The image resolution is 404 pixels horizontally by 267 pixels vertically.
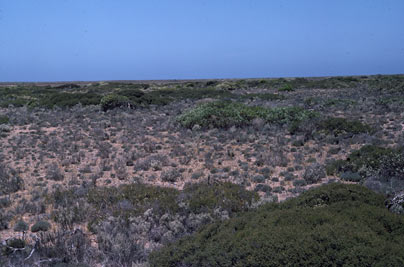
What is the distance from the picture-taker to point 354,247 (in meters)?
3.76

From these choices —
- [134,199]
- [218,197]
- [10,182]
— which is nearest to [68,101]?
[10,182]

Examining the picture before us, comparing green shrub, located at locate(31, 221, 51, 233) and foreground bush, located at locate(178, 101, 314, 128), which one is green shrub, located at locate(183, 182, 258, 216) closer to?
green shrub, located at locate(31, 221, 51, 233)

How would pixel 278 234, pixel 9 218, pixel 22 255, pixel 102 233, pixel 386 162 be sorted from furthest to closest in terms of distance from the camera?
pixel 386 162 → pixel 9 218 → pixel 102 233 → pixel 22 255 → pixel 278 234

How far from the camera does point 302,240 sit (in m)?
3.92

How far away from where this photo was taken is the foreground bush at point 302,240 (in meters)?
3.73

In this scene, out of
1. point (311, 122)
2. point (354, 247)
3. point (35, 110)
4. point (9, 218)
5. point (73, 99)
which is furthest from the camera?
point (73, 99)

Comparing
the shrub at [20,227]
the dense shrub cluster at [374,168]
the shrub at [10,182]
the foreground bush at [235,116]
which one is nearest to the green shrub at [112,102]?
→ the foreground bush at [235,116]

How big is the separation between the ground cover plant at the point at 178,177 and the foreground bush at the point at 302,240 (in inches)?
1.2

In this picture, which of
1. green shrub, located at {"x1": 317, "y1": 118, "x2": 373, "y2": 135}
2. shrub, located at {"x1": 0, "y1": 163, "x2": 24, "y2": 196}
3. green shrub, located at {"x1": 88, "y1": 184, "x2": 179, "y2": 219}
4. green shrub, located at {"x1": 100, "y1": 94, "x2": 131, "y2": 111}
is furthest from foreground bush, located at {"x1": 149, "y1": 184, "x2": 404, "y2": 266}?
green shrub, located at {"x1": 100, "y1": 94, "x2": 131, "y2": 111}

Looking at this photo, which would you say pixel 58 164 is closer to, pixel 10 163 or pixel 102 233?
pixel 10 163

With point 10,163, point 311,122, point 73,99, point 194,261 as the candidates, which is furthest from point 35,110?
point 194,261

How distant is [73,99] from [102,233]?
2463 centimetres

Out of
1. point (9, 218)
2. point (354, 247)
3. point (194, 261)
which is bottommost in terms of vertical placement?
point (9, 218)

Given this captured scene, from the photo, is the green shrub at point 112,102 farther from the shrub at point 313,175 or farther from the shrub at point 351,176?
the shrub at point 351,176
